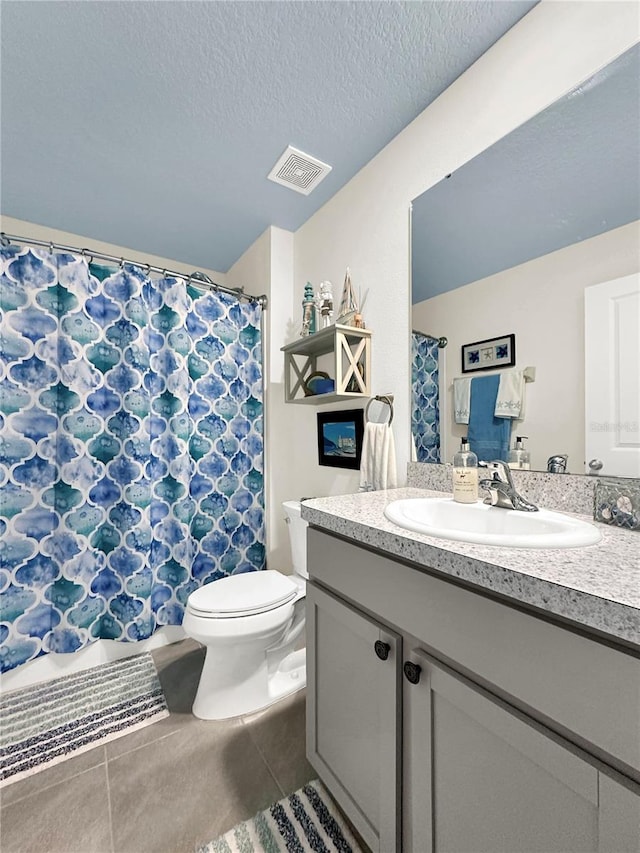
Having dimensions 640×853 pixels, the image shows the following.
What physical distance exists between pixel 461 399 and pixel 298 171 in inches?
52.0

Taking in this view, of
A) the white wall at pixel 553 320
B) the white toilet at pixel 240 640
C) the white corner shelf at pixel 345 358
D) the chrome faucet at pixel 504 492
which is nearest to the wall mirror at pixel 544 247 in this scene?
the white wall at pixel 553 320

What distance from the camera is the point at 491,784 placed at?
600 millimetres

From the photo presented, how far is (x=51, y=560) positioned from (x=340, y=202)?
2168mm

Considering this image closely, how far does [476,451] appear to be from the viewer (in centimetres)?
120

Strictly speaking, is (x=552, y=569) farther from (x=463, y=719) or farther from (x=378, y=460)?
(x=378, y=460)

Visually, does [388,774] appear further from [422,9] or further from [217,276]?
[217,276]

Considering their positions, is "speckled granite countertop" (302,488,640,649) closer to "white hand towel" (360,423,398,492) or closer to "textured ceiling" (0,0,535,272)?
"white hand towel" (360,423,398,492)

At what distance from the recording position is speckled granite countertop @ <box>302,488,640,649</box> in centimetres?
47

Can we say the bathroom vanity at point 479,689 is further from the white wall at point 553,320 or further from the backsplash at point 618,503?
the white wall at point 553,320

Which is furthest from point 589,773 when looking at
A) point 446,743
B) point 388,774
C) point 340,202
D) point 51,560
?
point 340,202

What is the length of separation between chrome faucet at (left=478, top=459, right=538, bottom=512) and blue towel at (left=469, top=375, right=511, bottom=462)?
13 centimetres

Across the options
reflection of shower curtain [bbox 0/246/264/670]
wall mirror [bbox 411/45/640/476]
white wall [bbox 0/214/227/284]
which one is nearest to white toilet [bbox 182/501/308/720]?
reflection of shower curtain [bbox 0/246/264/670]

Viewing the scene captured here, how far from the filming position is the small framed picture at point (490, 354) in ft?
3.64

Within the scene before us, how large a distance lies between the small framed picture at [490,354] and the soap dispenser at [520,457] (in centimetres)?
24
